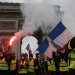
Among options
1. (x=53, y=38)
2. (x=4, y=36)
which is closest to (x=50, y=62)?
(x=53, y=38)

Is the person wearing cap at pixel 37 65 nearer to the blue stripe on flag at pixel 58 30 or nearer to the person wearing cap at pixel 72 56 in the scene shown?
the blue stripe on flag at pixel 58 30

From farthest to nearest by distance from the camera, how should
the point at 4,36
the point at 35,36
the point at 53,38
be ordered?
1. the point at 4,36
2. the point at 35,36
3. the point at 53,38

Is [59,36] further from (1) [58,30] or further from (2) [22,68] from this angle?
(2) [22,68]

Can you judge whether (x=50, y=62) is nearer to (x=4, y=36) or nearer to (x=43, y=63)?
(x=43, y=63)

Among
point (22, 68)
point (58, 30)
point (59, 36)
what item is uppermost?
point (58, 30)

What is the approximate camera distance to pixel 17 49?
4578 cm

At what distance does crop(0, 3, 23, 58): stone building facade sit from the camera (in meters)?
45.3

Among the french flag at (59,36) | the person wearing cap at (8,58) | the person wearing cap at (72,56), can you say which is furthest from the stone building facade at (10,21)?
the person wearing cap at (72,56)

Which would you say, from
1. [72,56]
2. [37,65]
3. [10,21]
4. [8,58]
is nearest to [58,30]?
[8,58]

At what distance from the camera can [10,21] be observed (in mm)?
46469

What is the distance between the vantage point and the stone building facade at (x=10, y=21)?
45344 mm

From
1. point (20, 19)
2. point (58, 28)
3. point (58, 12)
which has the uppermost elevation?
point (20, 19)

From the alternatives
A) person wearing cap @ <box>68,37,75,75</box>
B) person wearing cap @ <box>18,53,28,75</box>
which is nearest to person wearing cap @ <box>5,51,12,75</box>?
person wearing cap @ <box>18,53,28,75</box>

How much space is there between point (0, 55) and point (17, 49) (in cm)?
3020
